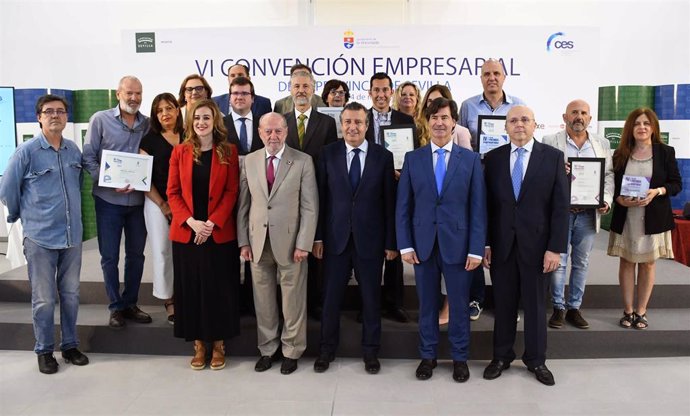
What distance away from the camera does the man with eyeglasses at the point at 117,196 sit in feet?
12.3

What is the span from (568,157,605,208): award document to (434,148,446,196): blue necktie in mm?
890

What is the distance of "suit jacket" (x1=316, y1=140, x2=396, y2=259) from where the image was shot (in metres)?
3.38

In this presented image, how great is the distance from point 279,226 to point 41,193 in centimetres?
147

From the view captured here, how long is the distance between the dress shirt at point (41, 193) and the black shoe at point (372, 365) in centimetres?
200

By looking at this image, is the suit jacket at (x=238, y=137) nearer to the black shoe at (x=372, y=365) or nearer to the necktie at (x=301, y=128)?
the necktie at (x=301, y=128)

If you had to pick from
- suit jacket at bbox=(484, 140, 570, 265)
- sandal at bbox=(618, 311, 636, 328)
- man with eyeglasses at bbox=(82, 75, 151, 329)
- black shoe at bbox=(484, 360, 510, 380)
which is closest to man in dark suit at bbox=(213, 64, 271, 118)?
man with eyeglasses at bbox=(82, 75, 151, 329)

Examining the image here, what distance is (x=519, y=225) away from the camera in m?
3.27

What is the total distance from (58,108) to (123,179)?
1.86 ft

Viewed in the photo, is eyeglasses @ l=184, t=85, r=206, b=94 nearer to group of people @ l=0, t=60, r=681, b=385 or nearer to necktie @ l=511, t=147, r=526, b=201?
group of people @ l=0, t=60, r=681, b=385

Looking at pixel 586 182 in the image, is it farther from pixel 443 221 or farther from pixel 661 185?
pixel 443 221

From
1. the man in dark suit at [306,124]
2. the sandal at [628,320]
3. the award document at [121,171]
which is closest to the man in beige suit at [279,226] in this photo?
the man in dark suit at [306,124]

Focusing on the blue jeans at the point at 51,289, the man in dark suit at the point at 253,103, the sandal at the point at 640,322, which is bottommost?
the sandal at the point at 640,322

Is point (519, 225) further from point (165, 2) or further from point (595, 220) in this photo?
point (165, 2)

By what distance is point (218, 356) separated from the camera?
3.65 meters
